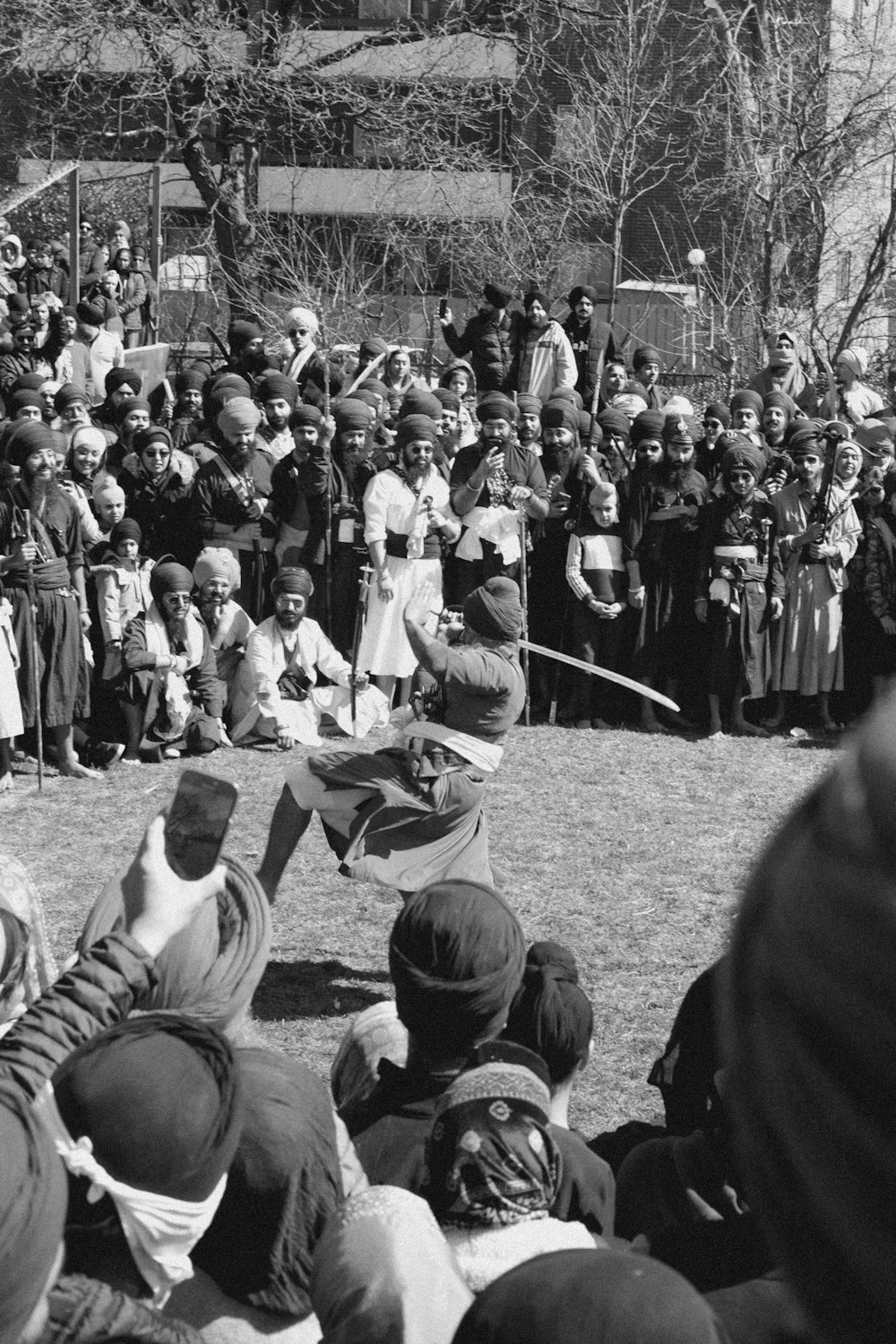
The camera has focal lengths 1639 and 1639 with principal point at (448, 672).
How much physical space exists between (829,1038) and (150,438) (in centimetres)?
974

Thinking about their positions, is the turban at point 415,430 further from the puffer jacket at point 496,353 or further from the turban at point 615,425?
the puffer jacket at point 496,353

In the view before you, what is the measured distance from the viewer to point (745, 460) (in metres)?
9.77

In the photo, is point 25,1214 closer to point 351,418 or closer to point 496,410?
point 496,410

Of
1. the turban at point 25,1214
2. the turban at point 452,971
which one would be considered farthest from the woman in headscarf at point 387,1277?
the turban at point 452,971

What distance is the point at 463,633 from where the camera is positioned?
5.96 m

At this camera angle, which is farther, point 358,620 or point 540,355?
point 540,355

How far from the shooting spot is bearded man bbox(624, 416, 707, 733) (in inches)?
396

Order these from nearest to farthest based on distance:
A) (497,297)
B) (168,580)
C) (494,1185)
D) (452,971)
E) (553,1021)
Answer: (494,1185), (452,971), (553,1021), (168,580), (497,297)

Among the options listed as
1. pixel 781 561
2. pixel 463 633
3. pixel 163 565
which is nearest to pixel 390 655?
pixel 163 565

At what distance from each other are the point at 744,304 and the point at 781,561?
9396 mm

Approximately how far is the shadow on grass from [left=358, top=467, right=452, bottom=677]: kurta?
4.06 metres

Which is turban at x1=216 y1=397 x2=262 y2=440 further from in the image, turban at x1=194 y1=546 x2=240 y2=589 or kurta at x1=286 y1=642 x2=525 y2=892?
kurta at x1=286 y1=642 x2=525 y2=892

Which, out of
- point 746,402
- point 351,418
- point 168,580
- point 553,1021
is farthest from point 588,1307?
point 746,402

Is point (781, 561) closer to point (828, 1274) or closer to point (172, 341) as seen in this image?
point (828, 1274)
